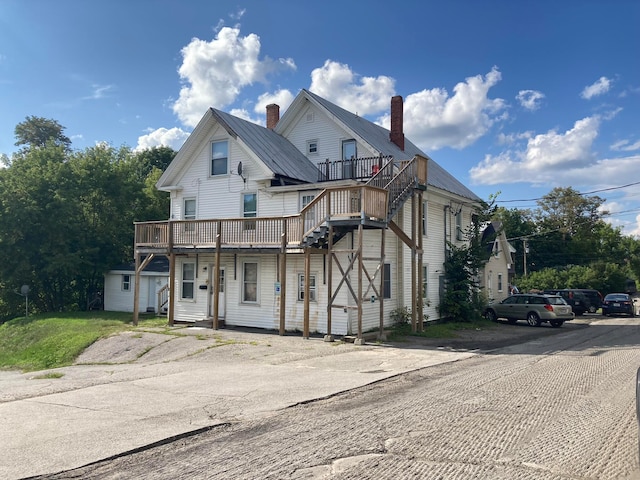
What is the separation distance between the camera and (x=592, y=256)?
6412 centimetres

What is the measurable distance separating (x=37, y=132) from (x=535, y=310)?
198 feet

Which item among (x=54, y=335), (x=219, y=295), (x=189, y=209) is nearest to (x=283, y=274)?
(x=219, y=295)

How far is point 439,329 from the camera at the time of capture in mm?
21891

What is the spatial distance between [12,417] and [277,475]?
5054 millimetres

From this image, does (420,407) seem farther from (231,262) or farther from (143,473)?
(231,262)

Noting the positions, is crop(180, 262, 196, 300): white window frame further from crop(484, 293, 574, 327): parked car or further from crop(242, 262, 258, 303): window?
crop(484, 293, 574, 327): parked car

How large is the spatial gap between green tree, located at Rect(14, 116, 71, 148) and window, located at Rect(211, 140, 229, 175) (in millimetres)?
47094

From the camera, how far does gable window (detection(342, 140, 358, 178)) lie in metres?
→ 23.5

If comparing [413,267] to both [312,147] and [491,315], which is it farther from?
[491,315]

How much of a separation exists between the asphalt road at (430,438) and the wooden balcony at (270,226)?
25.5 ft

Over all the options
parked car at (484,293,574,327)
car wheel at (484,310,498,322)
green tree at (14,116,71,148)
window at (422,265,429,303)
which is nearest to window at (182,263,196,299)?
window at (422,265,429,303)

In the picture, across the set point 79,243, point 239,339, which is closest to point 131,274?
point 79,243

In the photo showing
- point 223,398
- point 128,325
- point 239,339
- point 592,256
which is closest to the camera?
point 223,398

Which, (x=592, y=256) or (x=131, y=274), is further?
(x=592, y=256)
